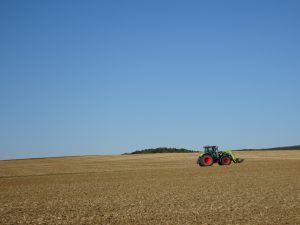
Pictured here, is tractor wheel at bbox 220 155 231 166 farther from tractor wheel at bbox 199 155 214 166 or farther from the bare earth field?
the bare earth field

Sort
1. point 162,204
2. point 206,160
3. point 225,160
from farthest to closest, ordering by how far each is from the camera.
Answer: point 225,160 < point 206,160 < point 162,204

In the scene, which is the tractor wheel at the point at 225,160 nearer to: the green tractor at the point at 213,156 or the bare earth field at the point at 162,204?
the green tractor at the point at 213,156

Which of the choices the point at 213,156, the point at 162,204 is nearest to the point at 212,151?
the point at 213,156

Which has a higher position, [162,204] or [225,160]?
[225,160]

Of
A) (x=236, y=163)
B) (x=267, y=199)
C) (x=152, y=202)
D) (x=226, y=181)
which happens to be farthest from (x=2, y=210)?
(x=236, y=163)

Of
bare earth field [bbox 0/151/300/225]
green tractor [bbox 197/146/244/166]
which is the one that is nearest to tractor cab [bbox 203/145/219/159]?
green tractor [bbox 197/146/244/166]

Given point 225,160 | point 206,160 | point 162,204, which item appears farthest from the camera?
point 225,160

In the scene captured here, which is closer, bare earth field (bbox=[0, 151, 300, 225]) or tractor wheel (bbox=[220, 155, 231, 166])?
bare earth field (bbox=[0, 151, 300, 225])

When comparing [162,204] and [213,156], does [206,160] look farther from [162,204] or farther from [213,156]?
[162,204]

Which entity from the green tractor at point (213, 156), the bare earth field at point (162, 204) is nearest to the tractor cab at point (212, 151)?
the green tractor at point (213, 156)

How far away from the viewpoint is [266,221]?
1295 cm

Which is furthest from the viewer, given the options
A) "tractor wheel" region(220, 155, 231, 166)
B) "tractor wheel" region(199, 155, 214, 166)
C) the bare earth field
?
"tractor wheel" region(220, 155, 231, 166)

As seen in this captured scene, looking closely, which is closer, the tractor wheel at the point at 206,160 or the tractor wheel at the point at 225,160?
Answer: the tractor wheel at the point at 206,160

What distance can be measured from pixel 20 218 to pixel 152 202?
504 centimetres
